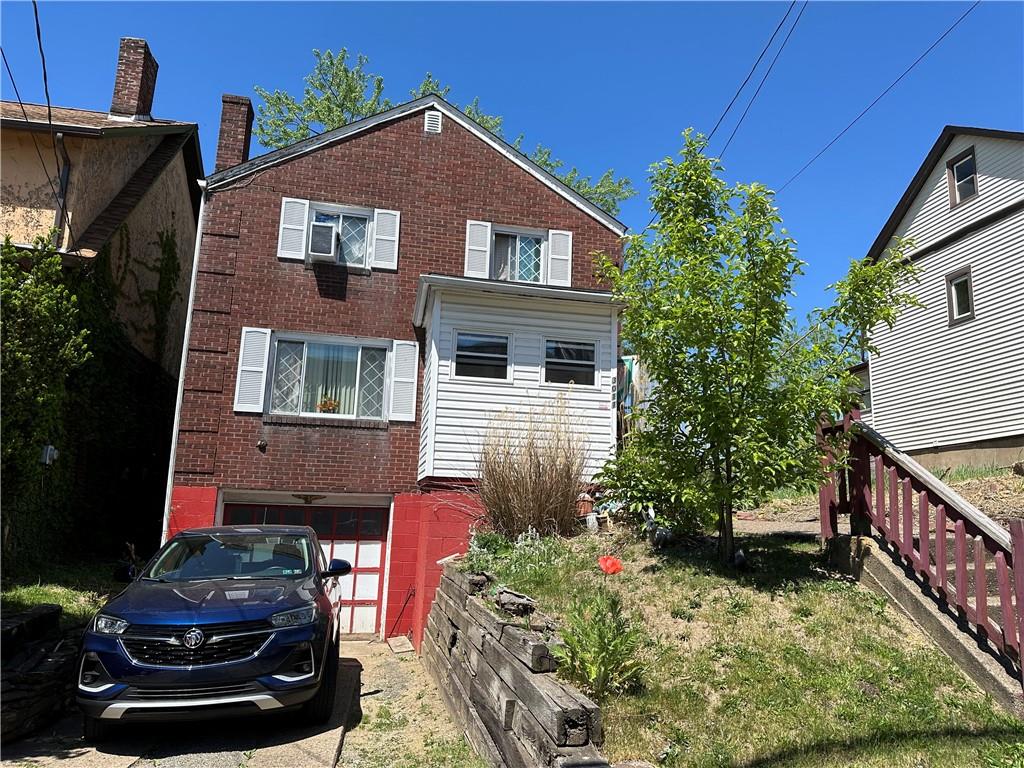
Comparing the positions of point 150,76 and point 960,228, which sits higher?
point 150,76

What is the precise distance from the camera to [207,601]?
5.70 m

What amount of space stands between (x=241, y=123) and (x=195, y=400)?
19.4ft

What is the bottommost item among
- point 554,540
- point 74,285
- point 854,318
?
point 554,540

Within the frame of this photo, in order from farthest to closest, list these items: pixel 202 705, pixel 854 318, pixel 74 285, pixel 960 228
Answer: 1. pixel 960 228
2. pixel 74 285
3. pixel 854 318
4. pixel 202 705

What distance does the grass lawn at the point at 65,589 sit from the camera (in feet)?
27.0

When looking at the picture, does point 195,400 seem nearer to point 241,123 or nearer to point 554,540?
point 241,123

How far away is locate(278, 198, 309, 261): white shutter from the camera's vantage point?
42.1 feet

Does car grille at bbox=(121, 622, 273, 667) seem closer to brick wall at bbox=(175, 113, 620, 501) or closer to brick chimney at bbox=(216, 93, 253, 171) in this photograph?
brick wall at bbox=(175, 113, 620, 501)

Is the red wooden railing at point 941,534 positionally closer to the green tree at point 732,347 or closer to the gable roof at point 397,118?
the green tree at point 732,347

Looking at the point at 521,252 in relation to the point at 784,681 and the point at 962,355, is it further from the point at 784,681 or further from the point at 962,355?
the point at 962,355

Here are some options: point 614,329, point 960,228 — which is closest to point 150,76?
point 614,329

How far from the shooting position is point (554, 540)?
8.49 m

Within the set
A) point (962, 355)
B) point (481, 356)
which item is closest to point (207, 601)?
point (481, 356)

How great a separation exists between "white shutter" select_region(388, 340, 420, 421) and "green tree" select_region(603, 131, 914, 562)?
652cm
